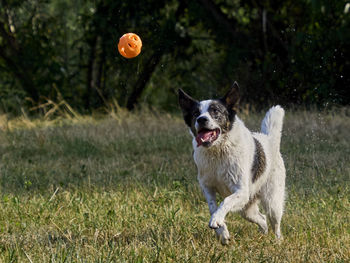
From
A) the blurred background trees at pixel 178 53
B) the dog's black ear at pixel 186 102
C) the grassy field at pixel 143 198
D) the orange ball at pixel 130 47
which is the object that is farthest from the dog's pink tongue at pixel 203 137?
the blurred background trees at pixel 178 53

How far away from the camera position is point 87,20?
1176 centimetres

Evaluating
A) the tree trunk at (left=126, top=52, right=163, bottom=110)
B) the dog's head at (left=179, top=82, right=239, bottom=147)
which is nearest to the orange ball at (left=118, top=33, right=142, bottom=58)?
the dog's head at (left=179, top=82, right=239, bottom=147)

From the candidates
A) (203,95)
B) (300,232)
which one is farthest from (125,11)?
(300,232)

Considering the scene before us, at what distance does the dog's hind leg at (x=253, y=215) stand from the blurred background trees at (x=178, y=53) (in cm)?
624

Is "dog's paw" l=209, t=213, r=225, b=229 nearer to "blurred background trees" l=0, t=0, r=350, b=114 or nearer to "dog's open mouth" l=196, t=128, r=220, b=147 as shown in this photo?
"dog's open mouth" l=196, t=128, r=220, b=147

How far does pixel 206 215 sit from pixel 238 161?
85 cm

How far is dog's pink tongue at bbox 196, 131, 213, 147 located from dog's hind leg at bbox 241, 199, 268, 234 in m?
0.72

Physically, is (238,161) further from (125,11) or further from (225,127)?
(125,11)

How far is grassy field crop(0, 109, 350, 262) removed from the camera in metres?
3.71

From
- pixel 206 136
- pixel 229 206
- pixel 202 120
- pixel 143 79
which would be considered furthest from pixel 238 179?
pixel 143 79

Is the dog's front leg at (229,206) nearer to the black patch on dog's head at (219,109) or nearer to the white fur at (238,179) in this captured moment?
the white fur at (238,179)

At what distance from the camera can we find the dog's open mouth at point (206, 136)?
4145mm

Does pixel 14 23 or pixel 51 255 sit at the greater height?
pixel 14 23

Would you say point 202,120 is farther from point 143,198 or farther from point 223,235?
point 143,198
